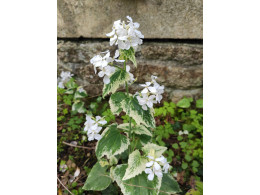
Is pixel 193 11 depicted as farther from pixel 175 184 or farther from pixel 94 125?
pixel 175 184

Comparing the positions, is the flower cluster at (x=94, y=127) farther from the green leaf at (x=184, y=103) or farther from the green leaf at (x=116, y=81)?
the green leaf at (x=184, y=103)

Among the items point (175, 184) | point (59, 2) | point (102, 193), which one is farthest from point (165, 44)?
point (102, 193)

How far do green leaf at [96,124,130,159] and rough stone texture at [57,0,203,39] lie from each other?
1093mm

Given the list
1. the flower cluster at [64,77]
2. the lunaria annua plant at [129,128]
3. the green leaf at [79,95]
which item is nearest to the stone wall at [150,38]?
the flower cluster at [64,77]

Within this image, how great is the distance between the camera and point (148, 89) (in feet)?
3.30

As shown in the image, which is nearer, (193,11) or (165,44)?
(193,11)

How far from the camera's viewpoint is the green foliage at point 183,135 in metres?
1.63

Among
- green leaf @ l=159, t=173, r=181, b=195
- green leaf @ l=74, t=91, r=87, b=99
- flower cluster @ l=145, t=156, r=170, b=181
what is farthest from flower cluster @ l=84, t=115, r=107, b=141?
green leaf @ l=74, t=91, r=87, b=99

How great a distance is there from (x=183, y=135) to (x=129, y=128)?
0.86 meters

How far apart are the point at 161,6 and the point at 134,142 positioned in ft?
4.01

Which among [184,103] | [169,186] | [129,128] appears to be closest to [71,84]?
[129,128]

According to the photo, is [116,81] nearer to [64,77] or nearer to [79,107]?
[79,107]

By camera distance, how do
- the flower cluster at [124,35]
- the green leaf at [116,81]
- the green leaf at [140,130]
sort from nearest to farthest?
the flower cluster at [124,35]
the green leaf at [116,81]
the green leaf at [140,130]

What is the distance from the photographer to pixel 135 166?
1049 mm
